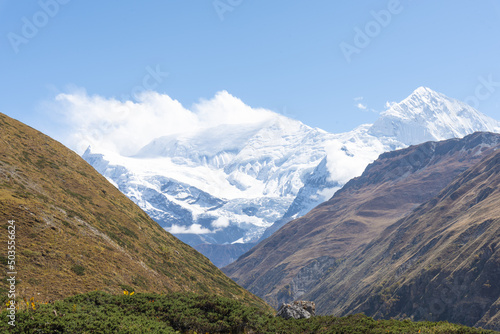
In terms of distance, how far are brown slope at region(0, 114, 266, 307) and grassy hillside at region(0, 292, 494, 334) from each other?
24.7 ft

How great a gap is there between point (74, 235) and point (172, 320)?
22565 mm

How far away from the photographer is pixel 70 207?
55.9 meters

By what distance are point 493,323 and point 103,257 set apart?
154854 millimetres

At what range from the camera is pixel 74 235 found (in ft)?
159

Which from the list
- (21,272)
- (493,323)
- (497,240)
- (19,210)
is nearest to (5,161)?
(19,210)

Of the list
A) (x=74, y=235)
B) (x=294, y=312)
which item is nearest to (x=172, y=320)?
(x=294, y=312)

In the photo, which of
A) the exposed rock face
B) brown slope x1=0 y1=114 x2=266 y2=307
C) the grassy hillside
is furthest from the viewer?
brown slope x1=0 y1=114 x2=266 y2=307

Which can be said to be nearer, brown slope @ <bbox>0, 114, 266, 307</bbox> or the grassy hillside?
the grassy hillside

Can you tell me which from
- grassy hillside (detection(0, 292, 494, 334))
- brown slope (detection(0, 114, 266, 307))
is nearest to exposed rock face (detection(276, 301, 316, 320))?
grassy hillside (detection(0, 292, 494, 334))

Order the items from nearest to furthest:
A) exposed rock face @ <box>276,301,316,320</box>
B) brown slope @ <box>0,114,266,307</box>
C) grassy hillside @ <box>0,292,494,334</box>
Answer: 1. grassy hillside @ <box>0,292,494,334</box>
2. exposed rock face @ <box>276,301,316,320</box>
3. brown slope @ <box>0,114,266,307</box>

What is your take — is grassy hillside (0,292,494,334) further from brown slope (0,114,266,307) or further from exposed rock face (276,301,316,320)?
brown slope (0,114,266,307)

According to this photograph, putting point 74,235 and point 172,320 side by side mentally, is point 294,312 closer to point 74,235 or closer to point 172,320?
point 172,320

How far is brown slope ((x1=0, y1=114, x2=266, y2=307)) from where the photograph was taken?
3991 cm

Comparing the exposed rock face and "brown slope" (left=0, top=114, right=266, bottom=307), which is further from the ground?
"brown slope" (left=0, top=114, right=266, bottom=307)
